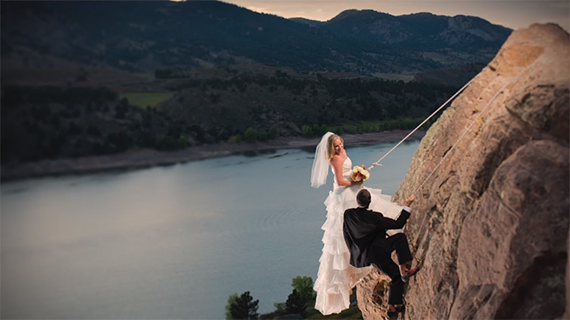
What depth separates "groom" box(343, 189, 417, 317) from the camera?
4.37 m

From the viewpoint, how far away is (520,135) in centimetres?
359

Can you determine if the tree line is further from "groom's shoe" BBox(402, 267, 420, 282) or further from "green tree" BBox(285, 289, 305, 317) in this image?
"groom's shoe" BBox(402, 267, 420, 282)

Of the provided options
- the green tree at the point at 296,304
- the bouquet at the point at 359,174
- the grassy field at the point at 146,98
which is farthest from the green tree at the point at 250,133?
the bouquet at the point at 359,174

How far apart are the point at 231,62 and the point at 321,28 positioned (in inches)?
206

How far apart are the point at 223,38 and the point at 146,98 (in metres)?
6.65

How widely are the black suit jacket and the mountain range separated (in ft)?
49.1

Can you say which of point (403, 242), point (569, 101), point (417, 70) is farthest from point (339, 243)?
point (417, 70)

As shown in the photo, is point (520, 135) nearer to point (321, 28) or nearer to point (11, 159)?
point (11, 159)

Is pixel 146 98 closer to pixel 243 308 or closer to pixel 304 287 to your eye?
pixel 243 308

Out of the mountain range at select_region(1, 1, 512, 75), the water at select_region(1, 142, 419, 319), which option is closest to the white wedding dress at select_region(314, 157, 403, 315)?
the mountain range at select_region(1, 1, 512, 75)

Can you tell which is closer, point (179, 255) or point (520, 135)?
point (520, 135)

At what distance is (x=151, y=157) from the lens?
Answer: 25.8 meters

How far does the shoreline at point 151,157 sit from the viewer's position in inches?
671

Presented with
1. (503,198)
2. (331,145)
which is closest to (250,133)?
(331,145)
